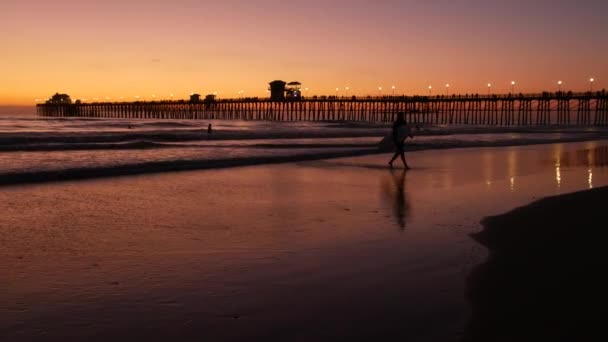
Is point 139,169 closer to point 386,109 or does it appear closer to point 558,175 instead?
point 558,175

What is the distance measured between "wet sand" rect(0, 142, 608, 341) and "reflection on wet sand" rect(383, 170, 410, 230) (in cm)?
4

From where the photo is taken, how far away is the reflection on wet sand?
23.9 ft

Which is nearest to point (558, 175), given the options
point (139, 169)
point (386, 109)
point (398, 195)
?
point (398, 195)

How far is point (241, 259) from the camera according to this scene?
4.98 meters

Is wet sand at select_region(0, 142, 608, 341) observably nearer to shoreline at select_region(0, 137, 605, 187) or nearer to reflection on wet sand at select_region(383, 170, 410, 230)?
reflection on wet sand at select_region(383, 170, 410, 230)

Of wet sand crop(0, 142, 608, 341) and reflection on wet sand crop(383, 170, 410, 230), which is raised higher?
reflection on wet sand crop(383, 170, 410, 230)

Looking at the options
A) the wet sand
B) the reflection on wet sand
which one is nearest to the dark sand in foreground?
A: the wet sand

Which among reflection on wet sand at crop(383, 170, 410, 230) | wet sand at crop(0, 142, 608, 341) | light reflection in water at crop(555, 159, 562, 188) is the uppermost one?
light reflection in water at crop(555, 159, 562, 188)

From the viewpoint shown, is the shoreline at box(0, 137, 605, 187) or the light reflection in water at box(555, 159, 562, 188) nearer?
the light reflection in water at box(555, 159, 562, 188)

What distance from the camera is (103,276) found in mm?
4406

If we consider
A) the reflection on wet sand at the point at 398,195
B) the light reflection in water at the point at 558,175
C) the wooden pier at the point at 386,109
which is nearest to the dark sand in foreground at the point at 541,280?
the reflection on wet sand at the point at 398,195

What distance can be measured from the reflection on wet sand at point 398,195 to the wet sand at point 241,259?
1.4 inches

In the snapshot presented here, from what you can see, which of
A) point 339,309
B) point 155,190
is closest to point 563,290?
point 339,309

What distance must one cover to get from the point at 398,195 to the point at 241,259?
4595mm
